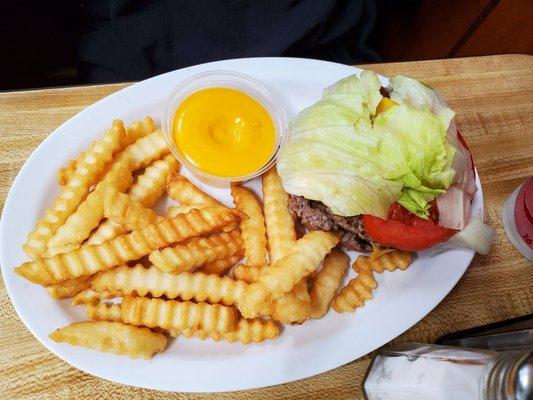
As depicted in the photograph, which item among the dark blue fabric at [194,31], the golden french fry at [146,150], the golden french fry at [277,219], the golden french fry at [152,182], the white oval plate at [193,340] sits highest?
the dark blue fabric at [194,31]

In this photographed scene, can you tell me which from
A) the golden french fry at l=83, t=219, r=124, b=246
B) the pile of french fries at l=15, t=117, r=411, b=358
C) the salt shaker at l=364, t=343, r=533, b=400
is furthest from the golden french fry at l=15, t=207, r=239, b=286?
the salt shaker at l=364, t=343, r=533, b=400

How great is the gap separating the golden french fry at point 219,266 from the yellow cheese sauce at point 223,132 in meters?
0.30

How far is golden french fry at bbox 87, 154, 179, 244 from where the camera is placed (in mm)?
1617

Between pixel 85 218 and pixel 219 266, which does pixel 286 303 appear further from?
pixel 85 218

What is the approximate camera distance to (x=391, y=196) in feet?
5.38

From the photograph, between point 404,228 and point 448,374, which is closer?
point 448,374

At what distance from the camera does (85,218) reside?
5.11 feet

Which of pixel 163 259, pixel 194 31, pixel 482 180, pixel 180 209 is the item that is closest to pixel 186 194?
pixel 180 209

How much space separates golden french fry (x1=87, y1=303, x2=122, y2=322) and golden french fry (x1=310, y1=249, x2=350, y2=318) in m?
0.59

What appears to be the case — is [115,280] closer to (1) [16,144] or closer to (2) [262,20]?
(1) [16,144]

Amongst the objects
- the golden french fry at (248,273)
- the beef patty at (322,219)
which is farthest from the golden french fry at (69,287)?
the beef patty at (322,219)

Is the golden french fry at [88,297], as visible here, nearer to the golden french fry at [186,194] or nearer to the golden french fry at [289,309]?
the golden french fry at [186,194]

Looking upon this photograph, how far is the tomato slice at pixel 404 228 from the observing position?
65.6 inches

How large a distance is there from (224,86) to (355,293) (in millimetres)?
854
